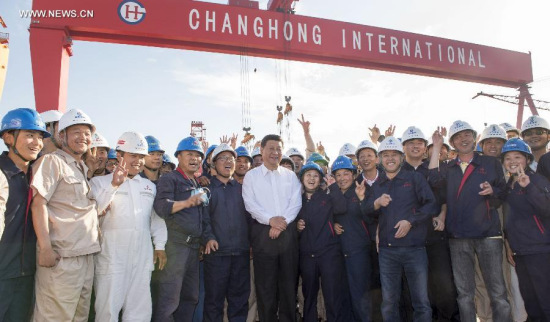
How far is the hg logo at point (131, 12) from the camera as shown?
5773mm

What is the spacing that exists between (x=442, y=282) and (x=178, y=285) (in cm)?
262

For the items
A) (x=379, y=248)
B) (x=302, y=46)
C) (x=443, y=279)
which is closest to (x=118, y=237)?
(x=379, y=248)

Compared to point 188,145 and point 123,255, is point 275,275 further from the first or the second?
point 188,145

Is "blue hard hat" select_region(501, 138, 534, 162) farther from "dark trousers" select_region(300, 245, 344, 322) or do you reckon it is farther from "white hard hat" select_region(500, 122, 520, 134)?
"dark trousers" select_region(300, 245, 344, 322)

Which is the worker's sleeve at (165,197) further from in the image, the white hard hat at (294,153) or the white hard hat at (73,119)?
the white hard hat at (294,153)

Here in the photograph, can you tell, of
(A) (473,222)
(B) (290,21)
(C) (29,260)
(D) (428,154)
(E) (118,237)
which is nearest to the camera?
(C) (29,260)

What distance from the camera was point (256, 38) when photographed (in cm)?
647

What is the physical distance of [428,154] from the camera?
4.30m

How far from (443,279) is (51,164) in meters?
3.66

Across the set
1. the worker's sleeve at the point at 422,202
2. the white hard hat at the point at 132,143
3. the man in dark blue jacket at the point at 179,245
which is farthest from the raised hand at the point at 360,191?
the white hard hat at the point at 132,143

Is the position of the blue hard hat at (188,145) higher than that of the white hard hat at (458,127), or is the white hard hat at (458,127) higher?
the white hard hat at (458,127)

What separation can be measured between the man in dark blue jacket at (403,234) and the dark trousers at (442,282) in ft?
1.16

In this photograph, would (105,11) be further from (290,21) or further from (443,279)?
(443,279)

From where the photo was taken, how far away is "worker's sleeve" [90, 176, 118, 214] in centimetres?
272
